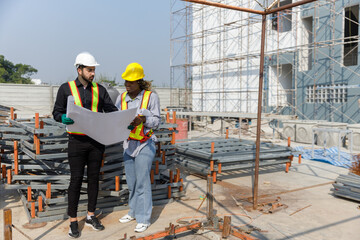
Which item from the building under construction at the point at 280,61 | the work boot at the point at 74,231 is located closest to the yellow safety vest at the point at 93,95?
the work boot at the point at 74,231

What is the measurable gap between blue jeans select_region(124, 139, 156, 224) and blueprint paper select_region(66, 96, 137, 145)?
0.42m

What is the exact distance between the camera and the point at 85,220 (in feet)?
13.8

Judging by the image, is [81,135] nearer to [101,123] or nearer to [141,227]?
[101,123]

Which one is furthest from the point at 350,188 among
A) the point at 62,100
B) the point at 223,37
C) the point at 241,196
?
the point at 223,37

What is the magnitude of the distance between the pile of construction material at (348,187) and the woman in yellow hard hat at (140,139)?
3527 mm

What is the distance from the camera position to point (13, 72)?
41219 millimetres

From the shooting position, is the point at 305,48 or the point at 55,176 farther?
the point at 305,48

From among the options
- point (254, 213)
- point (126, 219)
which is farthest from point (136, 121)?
point (254, 213)

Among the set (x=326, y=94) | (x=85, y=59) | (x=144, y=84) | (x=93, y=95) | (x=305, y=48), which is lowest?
(x=93, y=95)

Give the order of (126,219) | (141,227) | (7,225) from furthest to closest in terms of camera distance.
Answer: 1. (126,219)
2. (141,227)
3. (7,225)

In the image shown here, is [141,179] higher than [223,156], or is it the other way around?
[141,179]

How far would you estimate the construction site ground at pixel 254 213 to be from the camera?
394 cm

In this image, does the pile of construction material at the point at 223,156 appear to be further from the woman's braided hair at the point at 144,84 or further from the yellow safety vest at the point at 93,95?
the yellow safety vest at the point at 93,95

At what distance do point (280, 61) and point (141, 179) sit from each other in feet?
56.7
